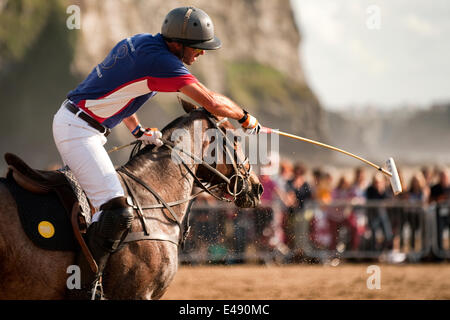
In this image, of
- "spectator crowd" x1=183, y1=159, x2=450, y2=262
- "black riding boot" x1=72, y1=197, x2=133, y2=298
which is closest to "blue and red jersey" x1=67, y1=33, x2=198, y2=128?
"black riding boot" x1=72, y1=197, x2=133, y2=298

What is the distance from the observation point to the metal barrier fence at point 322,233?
42.7 ft

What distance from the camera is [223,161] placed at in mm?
6195

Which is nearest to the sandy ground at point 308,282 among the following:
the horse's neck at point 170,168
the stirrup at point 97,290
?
the horse's neck at point 170,168

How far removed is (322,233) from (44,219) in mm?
8981

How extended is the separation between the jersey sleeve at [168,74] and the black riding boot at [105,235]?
1.03 m

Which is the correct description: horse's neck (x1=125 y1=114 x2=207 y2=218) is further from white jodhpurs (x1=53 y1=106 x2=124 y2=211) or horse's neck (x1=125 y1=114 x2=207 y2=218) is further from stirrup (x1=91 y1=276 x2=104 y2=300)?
stirrup (x1=91 y1=276 x2=104 y2=300)

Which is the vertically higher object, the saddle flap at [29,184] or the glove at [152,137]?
the glove at [152,137]

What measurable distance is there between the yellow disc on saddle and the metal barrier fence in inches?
286

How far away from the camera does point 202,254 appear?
12812mm

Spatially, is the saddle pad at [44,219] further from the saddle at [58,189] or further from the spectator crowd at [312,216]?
the spectator crowd at [312,216]

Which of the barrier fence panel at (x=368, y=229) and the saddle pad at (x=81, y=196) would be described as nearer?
the saddle pad at (x=81, y=196)
